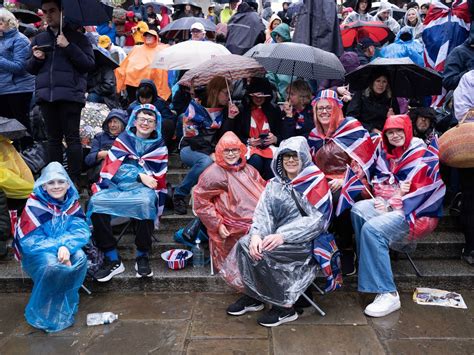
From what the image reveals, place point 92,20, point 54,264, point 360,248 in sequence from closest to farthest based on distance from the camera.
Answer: point 54,264, point 360,248, point 92,20

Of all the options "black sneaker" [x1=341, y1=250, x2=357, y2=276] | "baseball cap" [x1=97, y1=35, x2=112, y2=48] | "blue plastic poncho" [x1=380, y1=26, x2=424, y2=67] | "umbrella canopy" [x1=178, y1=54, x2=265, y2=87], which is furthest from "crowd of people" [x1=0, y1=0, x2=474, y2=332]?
"baseball cap" [x1=97, y1=35, x2=112, y2=48]

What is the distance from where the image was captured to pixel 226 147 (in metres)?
4.30

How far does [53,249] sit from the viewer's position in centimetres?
389

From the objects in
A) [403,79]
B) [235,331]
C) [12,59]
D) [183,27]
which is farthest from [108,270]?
[183,27]

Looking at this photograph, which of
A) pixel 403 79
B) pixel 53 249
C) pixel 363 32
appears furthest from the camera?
pixel 363 32

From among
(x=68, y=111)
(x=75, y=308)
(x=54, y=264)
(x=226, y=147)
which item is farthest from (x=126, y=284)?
(x=68, y=111)

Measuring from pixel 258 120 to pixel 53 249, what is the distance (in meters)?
2.45

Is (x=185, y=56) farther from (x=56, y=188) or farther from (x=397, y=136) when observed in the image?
(x=397, y=136)

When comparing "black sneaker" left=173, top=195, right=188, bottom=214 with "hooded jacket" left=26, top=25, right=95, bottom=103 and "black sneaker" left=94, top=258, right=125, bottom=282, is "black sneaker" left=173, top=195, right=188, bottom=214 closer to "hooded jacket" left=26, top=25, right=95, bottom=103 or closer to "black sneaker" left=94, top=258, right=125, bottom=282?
"black sneaker" left=94, top=258, right=125, bottom=282

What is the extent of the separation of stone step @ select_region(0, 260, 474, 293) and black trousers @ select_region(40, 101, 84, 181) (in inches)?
52.8

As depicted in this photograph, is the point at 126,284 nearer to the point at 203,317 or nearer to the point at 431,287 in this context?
the point at 203,317

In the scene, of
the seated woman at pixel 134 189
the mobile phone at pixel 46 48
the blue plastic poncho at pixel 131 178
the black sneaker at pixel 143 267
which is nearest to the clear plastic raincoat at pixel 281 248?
the black sneaker at pixel 143 267

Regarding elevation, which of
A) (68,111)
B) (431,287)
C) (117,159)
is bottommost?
(431,287)

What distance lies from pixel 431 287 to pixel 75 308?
310cm
